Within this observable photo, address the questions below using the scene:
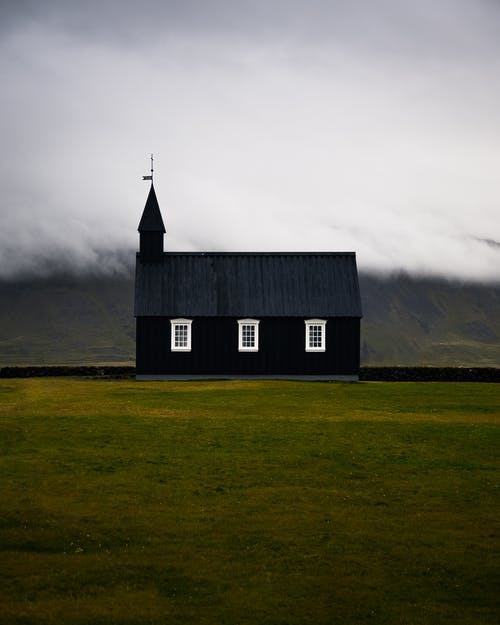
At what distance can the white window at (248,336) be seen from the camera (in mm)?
64062

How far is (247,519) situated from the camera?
2072 cm

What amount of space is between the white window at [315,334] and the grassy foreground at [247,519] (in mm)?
25522

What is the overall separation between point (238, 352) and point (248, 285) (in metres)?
5.56

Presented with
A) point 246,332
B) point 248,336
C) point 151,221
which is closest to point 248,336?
point 248,336

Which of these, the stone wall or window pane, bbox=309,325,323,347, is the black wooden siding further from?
the stone wall

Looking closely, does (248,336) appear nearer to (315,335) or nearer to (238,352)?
(238,352)

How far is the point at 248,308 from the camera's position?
64.5 meters

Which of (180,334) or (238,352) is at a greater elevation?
(180,334)

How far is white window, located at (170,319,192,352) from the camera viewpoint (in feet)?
210

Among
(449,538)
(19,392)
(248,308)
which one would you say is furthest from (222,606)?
(248,308)

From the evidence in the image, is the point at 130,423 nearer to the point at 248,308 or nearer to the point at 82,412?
the point at 82,412

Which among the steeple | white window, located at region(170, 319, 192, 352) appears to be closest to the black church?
white window, located at region(170, 319, 192, 352)

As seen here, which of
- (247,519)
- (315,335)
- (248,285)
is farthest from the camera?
(248,285)

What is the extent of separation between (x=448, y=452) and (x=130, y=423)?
42.9 feet
